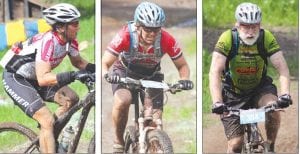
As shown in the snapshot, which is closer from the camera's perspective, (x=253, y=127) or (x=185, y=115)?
(x=253, y=127)

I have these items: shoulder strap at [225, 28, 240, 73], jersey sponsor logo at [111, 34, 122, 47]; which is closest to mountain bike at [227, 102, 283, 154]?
shoulder strap at [225, 28, 240, 73]

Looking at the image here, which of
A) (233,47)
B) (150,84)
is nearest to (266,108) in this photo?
(233,47)

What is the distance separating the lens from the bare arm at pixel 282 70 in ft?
49.7

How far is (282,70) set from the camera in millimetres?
15172

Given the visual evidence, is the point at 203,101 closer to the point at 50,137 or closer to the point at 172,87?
the point at 172,87

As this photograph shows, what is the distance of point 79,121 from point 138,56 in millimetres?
960

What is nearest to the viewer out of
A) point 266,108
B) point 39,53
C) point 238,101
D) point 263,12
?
point 39,53

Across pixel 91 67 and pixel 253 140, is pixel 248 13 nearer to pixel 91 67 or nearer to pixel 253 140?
pixel 253 140

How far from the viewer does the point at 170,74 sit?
49.6 feet

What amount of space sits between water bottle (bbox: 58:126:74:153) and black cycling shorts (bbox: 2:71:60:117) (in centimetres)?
40

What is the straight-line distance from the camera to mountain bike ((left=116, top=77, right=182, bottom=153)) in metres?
15.0

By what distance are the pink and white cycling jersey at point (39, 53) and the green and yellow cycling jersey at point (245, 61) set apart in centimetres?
174

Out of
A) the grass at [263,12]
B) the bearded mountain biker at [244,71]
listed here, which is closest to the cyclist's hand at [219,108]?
the bearded mountain biker at [244,71]

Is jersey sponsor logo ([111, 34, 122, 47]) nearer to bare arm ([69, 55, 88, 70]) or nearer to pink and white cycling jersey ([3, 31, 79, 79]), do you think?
bare arm ([69, 55, 88, 70])
